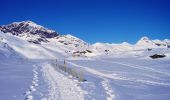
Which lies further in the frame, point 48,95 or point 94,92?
point 94,92

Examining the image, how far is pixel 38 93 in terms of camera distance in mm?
15453

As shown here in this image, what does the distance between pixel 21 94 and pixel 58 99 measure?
2.35 metres

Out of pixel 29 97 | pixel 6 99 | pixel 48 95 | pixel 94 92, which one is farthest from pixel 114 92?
pixel 6 99

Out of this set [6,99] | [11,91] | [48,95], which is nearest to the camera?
[6,99]

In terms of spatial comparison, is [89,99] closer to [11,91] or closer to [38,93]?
[38,93]

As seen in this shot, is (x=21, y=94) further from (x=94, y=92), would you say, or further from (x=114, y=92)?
(x=114, y=92)

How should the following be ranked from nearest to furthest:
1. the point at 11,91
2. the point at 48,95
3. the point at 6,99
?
the point at 6,99 → the point at 48,95 → the point at 11,91

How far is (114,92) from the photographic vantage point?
16.9 m

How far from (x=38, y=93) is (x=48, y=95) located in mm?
859

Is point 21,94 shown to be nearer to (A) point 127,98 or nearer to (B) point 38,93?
(B) point 38,93

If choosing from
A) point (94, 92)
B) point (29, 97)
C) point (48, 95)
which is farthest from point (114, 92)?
point (29, 97)

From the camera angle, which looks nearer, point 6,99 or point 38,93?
point 6,99

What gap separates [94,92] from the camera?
16.7 metres

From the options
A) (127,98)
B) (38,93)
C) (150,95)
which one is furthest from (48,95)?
(150,95)
